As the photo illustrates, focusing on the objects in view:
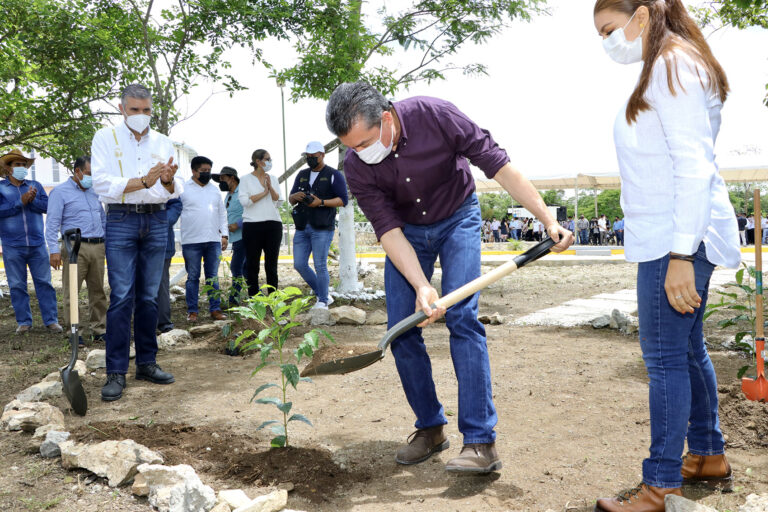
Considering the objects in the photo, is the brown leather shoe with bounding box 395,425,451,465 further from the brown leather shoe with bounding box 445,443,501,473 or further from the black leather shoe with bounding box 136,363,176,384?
the black leather shoe with bounding box 136,363,176,384

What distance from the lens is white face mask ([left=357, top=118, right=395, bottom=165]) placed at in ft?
8.25

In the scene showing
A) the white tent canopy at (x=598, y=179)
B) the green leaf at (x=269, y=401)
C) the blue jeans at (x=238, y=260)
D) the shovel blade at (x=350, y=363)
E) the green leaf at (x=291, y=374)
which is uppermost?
the white tent canopy at (x=598, y=179)

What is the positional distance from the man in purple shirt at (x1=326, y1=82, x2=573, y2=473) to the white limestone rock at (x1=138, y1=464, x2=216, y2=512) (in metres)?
0.87

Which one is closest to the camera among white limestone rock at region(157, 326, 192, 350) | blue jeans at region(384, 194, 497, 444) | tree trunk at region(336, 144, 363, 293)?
blue jeans at region(384, 194, 497, 444)

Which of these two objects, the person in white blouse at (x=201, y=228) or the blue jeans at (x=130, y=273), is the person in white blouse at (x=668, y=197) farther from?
the person in white blouse at (x=201, y=228)

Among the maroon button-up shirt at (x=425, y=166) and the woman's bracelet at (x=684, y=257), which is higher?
the maroon button-up shirt at (x=425, y=166)

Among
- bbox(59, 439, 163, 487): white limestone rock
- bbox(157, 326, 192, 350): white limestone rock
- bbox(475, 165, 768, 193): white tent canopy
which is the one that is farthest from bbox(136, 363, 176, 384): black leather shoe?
bbox(475, 165, 768, 193): white tent canopy

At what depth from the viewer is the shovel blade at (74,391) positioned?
133 inches

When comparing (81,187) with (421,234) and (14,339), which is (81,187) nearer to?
(14,339)

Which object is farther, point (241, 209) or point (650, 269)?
point (241, 209)

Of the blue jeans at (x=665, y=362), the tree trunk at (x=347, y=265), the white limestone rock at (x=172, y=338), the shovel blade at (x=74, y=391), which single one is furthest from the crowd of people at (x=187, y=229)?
the blue jeans at (x=665, y=362)

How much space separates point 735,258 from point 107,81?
8.80 metres

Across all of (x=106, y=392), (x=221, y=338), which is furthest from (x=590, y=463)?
(x=221, y=338)

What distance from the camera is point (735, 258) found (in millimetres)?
1942
